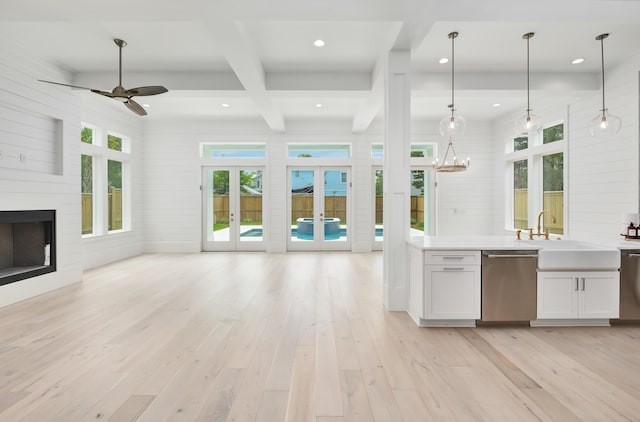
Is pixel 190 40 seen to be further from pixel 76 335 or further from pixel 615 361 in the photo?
pixel 615 361

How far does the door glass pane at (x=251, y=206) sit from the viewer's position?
8.42 meters

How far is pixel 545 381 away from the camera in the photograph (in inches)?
92.0

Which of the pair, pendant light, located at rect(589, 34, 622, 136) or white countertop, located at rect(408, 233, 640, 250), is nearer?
white countertop, located at rect(408, 233, 640, 250)

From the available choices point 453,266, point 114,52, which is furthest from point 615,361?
point 114,52

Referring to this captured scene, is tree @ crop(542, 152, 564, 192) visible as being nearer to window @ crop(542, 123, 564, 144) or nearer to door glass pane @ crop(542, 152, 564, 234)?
door glass pane @ crop(542, 152, 564, 234)

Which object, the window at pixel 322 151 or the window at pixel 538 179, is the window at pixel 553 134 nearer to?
the window at pixel 538 179

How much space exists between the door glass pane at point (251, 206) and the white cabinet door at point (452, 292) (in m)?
5.72

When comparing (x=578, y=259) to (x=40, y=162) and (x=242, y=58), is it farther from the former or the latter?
(x=40, y=162)

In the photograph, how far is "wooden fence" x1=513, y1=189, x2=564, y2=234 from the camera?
19.8 feet

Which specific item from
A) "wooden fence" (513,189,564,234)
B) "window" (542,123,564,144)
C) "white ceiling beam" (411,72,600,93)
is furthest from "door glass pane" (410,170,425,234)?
"white ceiling beam" (411,72,600,93)

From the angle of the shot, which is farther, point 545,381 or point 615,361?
point 615,361

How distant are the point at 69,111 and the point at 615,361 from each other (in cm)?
707

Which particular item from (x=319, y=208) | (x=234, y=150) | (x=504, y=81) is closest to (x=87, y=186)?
(x=234, y=150)

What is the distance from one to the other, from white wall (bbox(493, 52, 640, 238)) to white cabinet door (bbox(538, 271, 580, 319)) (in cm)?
126
